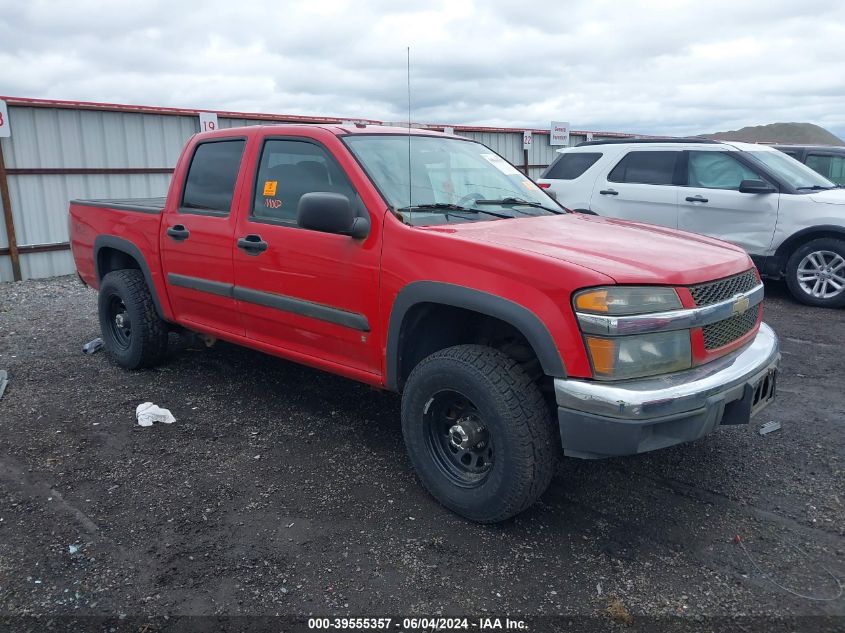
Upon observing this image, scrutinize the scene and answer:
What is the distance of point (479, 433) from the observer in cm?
319

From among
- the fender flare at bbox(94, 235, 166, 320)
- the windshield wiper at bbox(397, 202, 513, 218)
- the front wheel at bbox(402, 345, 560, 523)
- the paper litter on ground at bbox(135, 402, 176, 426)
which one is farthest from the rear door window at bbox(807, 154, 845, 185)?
the paper litter on ground at bbox(135, 402, 176, 426)

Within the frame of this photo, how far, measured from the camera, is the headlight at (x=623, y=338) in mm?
2770

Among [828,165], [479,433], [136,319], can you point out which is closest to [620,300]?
[479,433]

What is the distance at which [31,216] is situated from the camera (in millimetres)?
10203

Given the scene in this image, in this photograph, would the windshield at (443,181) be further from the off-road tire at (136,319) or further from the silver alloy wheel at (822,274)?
the silver alloy wheel at (822,274)

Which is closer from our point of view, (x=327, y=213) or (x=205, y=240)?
(x=327, y=213)

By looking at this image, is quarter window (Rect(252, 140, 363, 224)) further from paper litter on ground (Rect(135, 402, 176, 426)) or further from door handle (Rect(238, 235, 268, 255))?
paper litter on ground (Rect(135, 402, 176, 426))

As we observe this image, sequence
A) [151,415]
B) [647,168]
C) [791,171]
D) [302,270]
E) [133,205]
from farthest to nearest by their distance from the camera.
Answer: [647,168]
[791,171]
[133,205]
[151,415]
[302,270]

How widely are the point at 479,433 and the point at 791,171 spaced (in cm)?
692

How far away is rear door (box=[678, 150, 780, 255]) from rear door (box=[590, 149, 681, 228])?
0.16 metres

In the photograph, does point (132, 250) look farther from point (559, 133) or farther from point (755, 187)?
point (559, 133)

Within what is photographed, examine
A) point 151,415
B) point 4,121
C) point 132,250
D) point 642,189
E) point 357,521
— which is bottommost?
point 357,521

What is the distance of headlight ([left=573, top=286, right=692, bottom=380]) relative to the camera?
9.09 feet

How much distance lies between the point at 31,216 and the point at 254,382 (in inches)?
274
